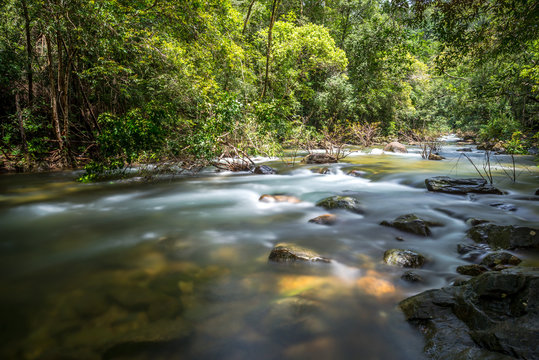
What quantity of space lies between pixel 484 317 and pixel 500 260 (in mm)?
1477

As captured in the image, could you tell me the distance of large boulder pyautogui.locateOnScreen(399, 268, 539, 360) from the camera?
1549 mm

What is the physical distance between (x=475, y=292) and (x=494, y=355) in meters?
0.57

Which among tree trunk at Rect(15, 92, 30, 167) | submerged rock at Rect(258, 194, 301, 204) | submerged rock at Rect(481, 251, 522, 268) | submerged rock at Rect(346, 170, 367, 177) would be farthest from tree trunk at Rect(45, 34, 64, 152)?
submerged rock at Rect(481, 251, 522, 268)

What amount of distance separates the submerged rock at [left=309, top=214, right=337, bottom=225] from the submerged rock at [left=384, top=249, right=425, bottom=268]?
1.41 m

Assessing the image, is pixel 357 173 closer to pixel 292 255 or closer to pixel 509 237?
pixel 509 237

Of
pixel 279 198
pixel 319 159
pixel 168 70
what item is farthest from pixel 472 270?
pixel 319 159

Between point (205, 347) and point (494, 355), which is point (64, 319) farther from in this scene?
point (494, 355)

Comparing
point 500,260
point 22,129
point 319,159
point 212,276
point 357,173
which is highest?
point 22,129

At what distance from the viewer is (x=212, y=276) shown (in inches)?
116

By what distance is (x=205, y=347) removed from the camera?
6.38ft

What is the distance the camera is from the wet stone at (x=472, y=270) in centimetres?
276

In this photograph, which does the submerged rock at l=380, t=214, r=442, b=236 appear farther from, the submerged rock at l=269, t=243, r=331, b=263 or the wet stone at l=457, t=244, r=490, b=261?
the submerged rock at l=269, t=243, r=331, b=263

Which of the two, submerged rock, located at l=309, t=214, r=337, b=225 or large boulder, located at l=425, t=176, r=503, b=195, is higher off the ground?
large boulder, located at l=425, t=176, r=503, b=195

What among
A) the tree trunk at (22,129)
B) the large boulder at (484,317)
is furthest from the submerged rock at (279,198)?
the tree trunk at (22,129)
